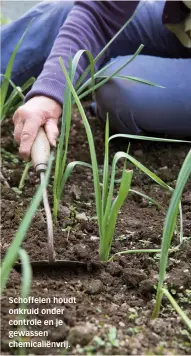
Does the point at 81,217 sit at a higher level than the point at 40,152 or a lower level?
lower

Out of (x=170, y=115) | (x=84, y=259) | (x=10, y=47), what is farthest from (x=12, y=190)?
(x=10, y=47)

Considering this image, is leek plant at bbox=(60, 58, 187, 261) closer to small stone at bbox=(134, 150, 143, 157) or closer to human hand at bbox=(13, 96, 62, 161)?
human hand at bbox=(13, 96, 62, 161)

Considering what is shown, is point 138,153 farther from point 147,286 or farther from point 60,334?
point 60,334

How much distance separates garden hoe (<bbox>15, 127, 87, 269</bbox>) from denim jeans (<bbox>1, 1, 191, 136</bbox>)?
17.7 inches

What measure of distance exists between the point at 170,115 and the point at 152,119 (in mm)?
57

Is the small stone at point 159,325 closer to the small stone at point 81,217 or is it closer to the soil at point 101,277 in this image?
Result: the soil at point 101,277

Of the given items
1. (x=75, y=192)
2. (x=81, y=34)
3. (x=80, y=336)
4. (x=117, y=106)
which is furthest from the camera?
(x=117, y=106)

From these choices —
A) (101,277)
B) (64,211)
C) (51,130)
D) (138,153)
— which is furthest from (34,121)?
(138,153)

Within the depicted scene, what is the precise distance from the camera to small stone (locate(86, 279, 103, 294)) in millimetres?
873

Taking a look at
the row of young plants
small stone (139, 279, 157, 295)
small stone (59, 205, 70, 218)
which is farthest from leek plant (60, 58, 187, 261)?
small stone (59, 205, 70, 218)

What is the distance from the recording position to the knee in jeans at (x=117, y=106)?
1505 mm

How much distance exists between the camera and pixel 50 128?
115 centimetres

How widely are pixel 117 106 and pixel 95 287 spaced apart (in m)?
0.77

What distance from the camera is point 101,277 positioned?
0.92 meters
